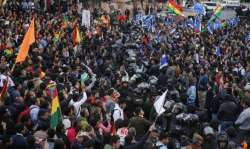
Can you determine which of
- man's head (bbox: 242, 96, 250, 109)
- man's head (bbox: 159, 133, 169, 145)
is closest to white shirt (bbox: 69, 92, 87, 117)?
man's head (bbox: 159, 133, 169, 145)

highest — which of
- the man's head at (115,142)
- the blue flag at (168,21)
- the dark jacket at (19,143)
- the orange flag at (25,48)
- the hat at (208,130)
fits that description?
the orange flag at (25,48)

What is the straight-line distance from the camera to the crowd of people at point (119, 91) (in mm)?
10055

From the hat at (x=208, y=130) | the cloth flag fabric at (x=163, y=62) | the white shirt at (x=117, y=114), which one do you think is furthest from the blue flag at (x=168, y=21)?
the hat at (x=208, y=130)

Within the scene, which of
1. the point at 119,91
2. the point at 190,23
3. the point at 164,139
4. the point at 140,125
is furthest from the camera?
the point at 190,23

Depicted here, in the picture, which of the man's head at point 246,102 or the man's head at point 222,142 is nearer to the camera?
the man's head at point 222,142

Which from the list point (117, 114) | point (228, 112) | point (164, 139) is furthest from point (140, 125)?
point (228, 112)

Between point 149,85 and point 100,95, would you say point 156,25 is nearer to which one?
point 149,85

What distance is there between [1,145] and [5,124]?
99 centimetres

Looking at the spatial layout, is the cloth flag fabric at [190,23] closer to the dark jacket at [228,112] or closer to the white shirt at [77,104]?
the dark jacket at [228,112]

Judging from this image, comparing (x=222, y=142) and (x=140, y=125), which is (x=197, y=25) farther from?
(x=222, y=142)

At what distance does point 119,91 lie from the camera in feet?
47.7

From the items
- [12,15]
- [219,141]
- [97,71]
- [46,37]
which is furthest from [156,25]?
[219,141]

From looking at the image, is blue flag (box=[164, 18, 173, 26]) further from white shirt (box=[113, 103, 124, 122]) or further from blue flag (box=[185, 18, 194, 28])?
white shirt (box=[113, 103, 124, 122])

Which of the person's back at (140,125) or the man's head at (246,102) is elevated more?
the person's back at (140,125)
